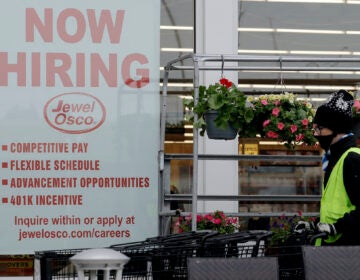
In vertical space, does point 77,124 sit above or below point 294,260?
above

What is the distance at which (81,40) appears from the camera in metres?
7.08

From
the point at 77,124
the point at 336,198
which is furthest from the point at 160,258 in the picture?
the point at 77,124

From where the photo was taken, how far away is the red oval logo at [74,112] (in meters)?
7.00

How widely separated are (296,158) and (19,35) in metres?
2.33

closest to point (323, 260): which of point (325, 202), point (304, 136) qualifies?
point (325, 202)

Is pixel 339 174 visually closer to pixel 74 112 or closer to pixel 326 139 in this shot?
pixel 326 139

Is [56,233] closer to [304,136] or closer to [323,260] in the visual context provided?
[304,136]

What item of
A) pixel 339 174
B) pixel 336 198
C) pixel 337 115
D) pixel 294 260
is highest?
pixel 337 115

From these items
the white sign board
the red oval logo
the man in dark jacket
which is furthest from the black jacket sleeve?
the red oval logo

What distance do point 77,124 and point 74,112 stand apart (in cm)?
10

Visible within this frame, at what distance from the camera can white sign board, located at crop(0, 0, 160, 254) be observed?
6.91 metres

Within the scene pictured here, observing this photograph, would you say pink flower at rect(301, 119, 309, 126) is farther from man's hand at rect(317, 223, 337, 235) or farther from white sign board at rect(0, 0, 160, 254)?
man's hand at rect(317, 223, 337, 235)

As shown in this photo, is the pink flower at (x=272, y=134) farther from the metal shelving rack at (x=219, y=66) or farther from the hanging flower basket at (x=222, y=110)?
the metal shelving rack at (x=219, y=66)

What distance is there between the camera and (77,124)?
7.02 meters
